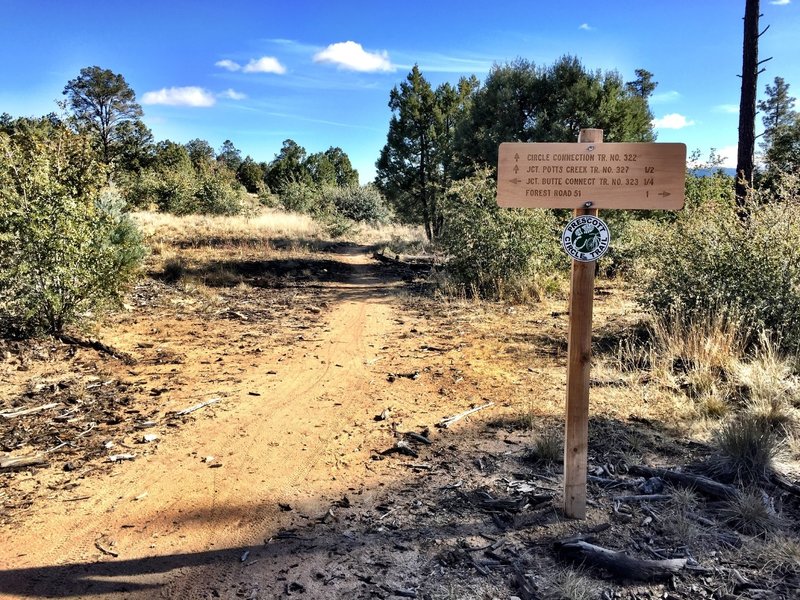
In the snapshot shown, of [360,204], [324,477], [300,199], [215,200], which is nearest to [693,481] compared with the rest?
[324,477]

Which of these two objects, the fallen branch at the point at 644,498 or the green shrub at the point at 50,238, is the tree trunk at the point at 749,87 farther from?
the green shrub at the point at 50,238

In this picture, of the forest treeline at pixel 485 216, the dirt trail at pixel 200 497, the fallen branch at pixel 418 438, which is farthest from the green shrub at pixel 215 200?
the fallen branch at pixel 418 438

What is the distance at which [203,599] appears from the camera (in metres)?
2.76

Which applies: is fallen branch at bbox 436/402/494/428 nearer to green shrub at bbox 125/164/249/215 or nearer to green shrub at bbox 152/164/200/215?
green shrub at bbox 125/164/249/215

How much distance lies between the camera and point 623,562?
294cm

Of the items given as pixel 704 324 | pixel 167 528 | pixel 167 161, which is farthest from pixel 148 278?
pixel 167 161

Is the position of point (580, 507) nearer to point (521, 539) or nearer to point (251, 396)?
point (521, 539)

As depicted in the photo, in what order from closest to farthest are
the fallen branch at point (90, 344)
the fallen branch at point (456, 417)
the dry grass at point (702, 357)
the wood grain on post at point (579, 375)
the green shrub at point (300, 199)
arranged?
the wood grain on post at point (579, 375) → the fallen branch at point (456, 417) → the dry grass at point (702, 357) → the fallen branch at point (90, 344) → the green shrub at point (300, 199)

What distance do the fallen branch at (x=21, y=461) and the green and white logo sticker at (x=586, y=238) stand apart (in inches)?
170

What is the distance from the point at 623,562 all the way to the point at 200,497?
9.13ft

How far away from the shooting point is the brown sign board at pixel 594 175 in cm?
312

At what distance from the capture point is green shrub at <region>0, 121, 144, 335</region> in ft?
22.3

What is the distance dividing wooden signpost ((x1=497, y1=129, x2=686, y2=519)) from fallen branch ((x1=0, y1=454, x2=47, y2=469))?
4.04 metres

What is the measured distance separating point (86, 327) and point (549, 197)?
692 cm
